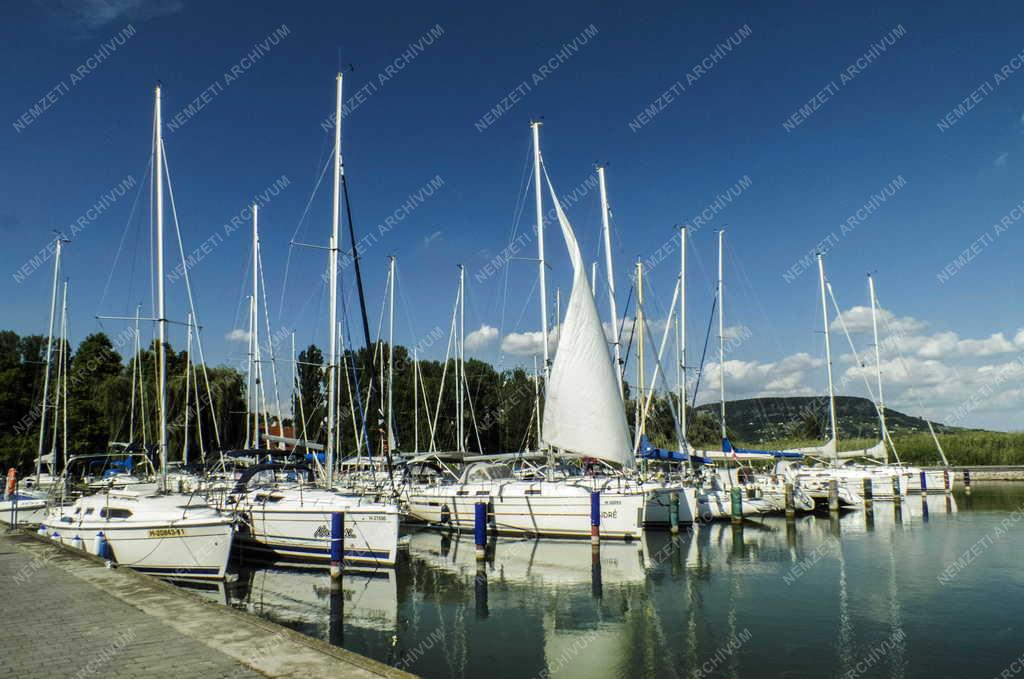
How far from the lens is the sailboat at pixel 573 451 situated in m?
22.9

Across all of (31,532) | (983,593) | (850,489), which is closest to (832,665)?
(983,593)

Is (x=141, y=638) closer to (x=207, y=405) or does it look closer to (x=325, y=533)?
(x=325, y=533)

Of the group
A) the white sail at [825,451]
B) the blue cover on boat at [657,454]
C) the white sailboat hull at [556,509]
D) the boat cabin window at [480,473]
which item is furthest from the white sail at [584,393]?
the white sail at [825,451]

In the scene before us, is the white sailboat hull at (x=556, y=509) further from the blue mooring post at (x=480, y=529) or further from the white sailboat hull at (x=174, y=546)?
the white sailboat hull at (x=174, y=546)

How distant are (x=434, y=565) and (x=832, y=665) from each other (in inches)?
513

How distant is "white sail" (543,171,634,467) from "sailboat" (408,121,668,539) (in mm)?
33

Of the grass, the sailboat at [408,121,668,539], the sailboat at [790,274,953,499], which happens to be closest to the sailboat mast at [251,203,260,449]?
the sailboat at [408,121,668,539]

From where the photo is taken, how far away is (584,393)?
2306cm

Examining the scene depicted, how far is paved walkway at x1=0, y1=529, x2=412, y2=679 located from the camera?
8297mm

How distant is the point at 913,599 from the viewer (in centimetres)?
1695

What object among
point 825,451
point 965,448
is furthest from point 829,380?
point 965,448

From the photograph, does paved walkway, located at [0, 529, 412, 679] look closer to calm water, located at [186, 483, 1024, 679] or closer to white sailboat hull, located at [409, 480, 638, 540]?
calm water, located at [186, 483, 1024, 679]

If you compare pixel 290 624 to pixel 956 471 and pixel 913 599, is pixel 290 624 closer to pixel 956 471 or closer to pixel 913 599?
pixel 913 599

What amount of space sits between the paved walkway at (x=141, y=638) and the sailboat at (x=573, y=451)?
13.5 metres
